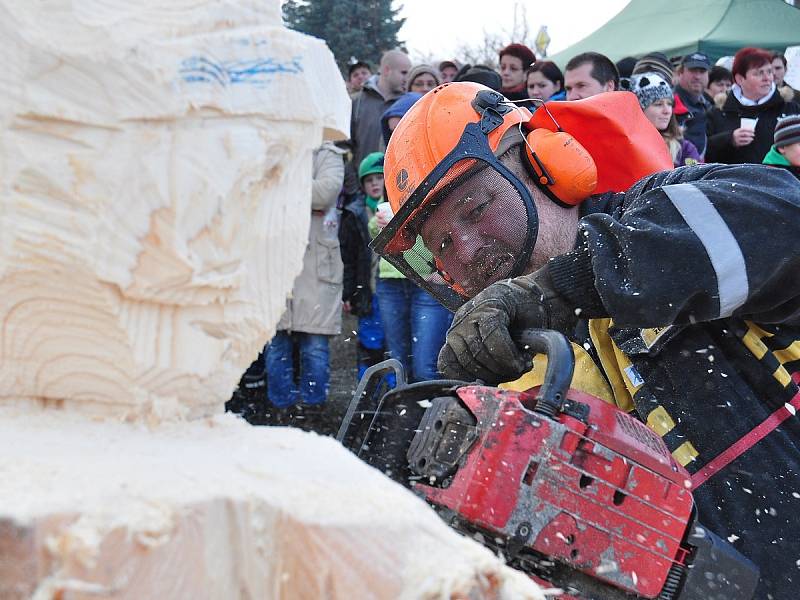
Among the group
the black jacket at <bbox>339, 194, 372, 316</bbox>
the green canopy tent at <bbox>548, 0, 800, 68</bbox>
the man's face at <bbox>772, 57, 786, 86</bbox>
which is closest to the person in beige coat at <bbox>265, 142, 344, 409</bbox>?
the black jacket at <bbox>339, 194, 372, 316</bbox>

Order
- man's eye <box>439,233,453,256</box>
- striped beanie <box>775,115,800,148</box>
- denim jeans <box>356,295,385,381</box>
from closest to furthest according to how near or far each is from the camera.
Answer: man's eye <box>439,233,453,256</box>, striped beanie <box>775,115,800,148</box>, denim jeans <box>356,295,385,381</box>

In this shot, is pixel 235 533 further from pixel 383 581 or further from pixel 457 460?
pixel 457 460

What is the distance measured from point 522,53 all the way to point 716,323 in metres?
4.13

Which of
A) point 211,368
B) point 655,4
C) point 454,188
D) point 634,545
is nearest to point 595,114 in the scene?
point 454,188

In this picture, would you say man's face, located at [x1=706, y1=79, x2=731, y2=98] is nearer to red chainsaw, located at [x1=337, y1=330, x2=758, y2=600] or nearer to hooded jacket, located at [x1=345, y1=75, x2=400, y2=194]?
hooded jacket, located at [x1=345, y1=75, x2=400, y2=194]

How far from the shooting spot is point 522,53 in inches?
235

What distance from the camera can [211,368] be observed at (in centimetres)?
103

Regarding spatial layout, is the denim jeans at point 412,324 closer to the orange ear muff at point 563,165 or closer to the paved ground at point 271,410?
the paved ground at point 271,410

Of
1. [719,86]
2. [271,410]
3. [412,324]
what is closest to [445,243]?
[412,324]

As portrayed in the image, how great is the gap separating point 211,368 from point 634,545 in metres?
1.11

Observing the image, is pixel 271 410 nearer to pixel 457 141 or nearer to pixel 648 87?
pixel 648 87

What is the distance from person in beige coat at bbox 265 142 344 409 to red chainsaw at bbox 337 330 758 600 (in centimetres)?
353

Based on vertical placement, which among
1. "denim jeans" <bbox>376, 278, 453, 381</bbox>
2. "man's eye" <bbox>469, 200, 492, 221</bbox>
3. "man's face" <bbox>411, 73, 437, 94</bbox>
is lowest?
"denim jeans" <bbox>376, 278, 453, 381</bbox>

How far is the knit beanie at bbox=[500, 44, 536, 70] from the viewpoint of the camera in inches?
234
